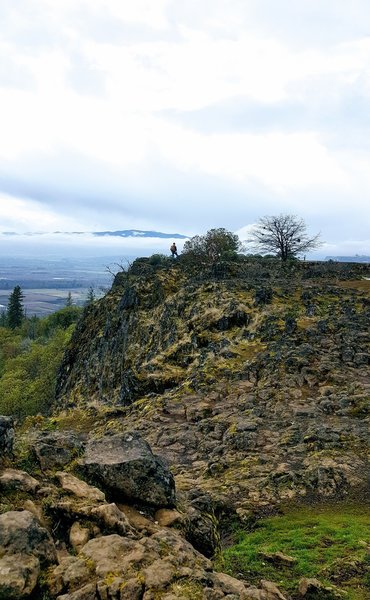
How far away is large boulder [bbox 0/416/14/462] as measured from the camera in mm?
10445

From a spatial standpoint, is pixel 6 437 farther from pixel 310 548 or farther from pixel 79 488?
pixel 310 548

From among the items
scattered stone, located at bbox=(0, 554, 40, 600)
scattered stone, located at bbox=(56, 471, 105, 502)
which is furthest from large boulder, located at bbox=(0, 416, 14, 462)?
scattered stone, located at bbox=(0, 554, 40, 600)

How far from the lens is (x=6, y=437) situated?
1056 cm

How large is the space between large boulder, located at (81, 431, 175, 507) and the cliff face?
17.2 feet

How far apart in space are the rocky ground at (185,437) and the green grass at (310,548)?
0.71m

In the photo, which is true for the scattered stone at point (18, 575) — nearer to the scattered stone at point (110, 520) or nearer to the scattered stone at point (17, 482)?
the scattered stone at point (110, 520)

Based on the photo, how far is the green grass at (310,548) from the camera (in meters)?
10.6

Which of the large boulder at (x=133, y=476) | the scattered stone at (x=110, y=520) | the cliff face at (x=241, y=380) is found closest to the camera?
the scattered stone at (x=110, y=520)

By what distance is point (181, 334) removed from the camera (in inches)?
1364

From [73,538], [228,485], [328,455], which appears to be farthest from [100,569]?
[328,455]

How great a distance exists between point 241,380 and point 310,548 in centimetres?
1425

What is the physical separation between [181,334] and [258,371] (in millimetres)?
9613

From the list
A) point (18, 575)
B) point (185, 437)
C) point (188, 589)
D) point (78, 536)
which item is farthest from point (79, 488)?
point (185, 437)

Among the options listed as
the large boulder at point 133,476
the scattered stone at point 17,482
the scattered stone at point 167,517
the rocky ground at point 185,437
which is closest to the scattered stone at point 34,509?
the rocky ground at point 185,437
